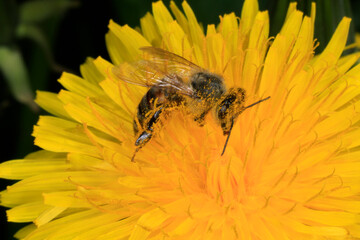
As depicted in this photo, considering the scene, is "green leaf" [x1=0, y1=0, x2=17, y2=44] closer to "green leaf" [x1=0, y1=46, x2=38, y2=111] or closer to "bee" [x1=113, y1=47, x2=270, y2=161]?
"green leaf" [x1=0, y1=46, x2=38, y2=111]

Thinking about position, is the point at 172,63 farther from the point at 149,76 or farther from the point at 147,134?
the point at 147,134

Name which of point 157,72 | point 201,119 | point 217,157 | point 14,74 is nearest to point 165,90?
point 157,72

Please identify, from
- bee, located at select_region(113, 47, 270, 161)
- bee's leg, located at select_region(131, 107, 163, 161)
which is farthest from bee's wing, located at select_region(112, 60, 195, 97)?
bee's leg, located at select_region(131, 107, 163, 161)

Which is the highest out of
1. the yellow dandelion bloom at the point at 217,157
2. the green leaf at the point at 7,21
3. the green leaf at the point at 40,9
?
the green leaf at the point at 40,9

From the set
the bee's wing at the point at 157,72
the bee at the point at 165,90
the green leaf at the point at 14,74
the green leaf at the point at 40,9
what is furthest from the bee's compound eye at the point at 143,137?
the green leaf at the point at 40,9

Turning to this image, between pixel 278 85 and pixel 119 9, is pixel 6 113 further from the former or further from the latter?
pixel 278 85

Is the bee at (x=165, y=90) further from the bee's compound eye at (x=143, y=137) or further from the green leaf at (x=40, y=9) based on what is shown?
the green leaf at (x=40, y=9)

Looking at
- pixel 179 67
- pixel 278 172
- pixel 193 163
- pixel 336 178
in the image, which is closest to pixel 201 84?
pixel 179 67
